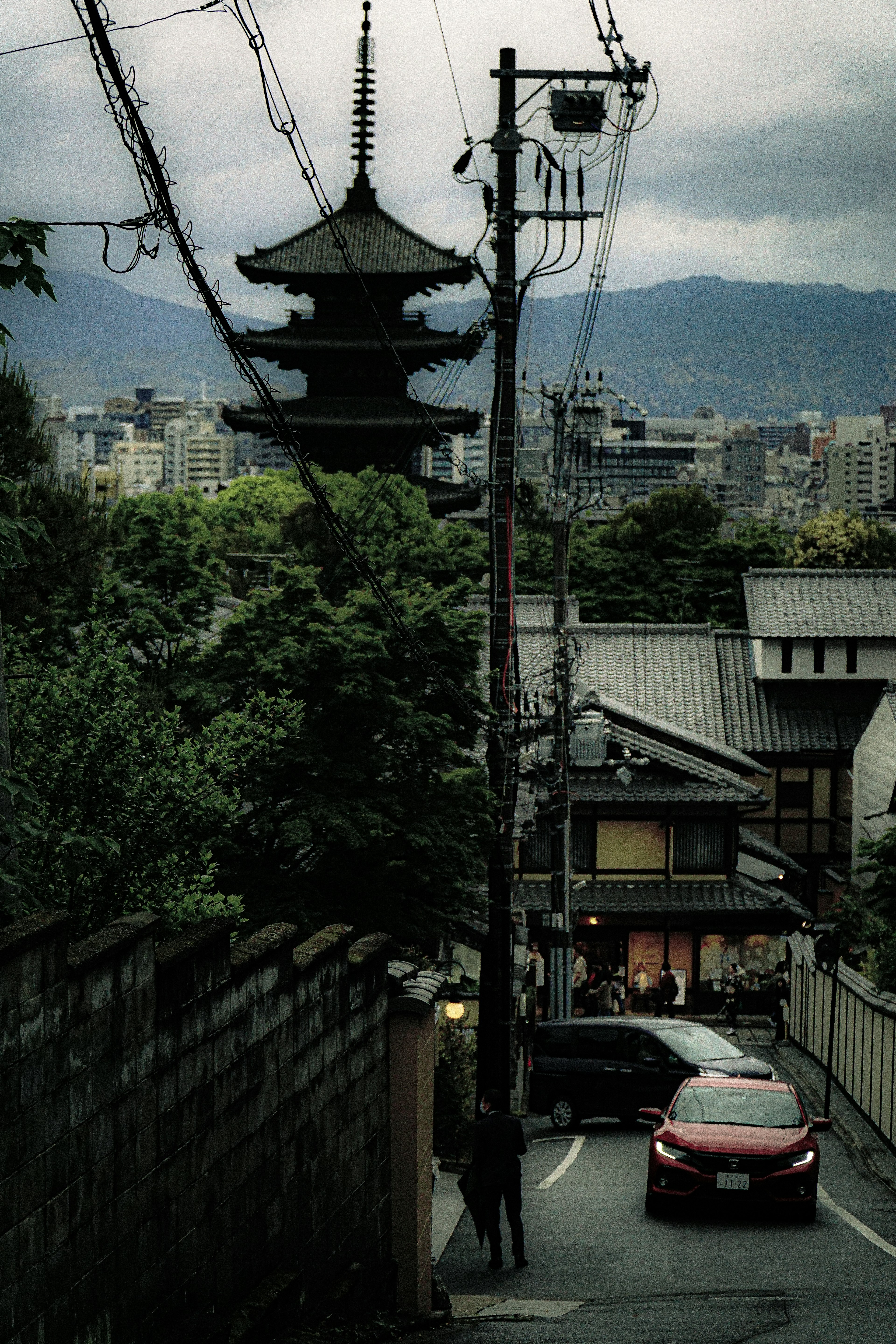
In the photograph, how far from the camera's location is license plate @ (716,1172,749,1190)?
15.4 metres

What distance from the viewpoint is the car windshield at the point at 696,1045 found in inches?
906

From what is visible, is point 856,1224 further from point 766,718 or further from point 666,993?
point 766,718

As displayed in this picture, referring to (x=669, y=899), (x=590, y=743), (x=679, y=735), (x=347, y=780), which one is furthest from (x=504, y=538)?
(x=679, y=735)

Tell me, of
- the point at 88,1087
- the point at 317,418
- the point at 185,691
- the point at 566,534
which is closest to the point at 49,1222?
the point at 88,1087

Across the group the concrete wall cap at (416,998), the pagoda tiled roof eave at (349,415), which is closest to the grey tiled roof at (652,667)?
the pagoda tiled roof eave at (349,415)

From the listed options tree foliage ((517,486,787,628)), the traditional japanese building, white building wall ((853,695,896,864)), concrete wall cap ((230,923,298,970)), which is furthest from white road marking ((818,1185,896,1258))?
tree foliage ((517,486,787,628))

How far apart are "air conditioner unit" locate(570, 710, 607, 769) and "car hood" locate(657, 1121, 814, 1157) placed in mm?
19809

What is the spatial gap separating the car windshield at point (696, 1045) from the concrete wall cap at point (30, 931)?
1738cm

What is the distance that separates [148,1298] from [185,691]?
1592cm

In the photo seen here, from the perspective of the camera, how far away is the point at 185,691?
2316cm

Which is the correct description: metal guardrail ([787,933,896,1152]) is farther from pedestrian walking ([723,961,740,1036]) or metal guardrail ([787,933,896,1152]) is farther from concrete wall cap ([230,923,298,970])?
concrete wall cap ([230,923,298,970])

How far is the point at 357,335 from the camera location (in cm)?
6112

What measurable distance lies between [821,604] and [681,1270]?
40.1 metres

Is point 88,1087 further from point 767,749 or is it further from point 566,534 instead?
point 767,749
